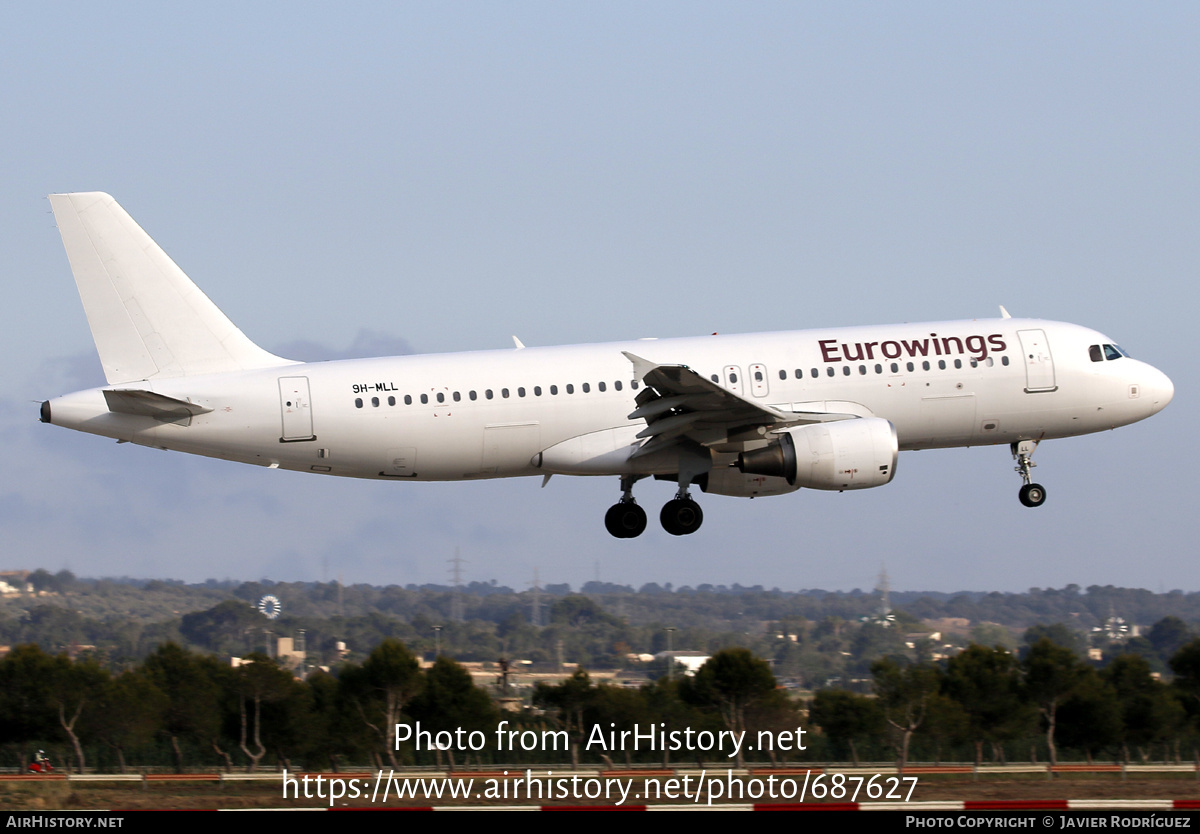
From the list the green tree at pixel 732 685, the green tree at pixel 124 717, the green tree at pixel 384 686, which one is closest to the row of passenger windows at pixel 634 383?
the green tree at pixel 732 685

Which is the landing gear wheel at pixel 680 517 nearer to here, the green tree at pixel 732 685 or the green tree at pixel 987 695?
the green tree at pixel 732 685

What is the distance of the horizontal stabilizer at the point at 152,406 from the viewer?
3189cm

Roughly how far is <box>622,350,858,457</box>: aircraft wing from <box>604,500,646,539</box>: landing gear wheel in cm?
304

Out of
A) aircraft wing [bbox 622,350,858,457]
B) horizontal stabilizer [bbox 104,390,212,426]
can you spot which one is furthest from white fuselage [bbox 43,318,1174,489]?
aircraft wing [bbox 622,350,858,457]

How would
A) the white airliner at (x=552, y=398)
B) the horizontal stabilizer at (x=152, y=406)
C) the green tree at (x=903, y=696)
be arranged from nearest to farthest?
the horizontal stabilizer at (x=152, y=406) < the white airliner at (x=552, y=398) < the green tree at (x=903, y=696)

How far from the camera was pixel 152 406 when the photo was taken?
1273 inches

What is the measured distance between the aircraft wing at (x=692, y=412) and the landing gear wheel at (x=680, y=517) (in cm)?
230

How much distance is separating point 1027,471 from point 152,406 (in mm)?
23990

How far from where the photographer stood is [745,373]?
34.3 meters

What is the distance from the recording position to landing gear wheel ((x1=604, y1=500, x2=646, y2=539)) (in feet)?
121

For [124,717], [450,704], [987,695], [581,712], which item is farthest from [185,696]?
[987,695]
